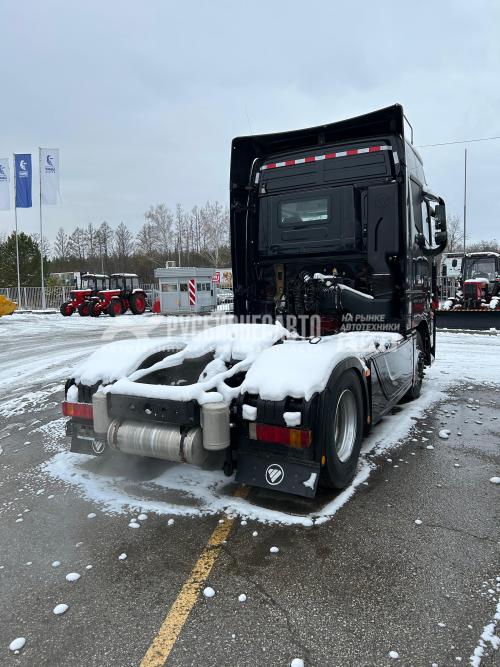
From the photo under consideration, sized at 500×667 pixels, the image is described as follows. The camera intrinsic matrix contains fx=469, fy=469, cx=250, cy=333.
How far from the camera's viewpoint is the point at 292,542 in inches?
114

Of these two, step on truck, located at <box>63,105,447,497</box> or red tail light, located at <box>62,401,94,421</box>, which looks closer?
step on truck, located at <box>63,105,447,497</box>

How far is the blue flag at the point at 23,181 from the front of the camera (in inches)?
1126

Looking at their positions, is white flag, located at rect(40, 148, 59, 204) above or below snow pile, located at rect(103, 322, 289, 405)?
above

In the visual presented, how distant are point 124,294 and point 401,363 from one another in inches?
902

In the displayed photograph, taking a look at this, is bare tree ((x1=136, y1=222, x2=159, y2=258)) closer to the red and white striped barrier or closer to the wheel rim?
the red and white striped barrier

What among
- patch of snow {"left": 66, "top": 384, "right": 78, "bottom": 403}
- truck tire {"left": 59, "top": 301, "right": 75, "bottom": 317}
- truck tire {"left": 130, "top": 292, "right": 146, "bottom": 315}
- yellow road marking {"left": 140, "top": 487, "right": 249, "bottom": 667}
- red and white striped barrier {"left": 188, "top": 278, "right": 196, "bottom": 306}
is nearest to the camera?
yellow road marking {"left": 140, "top": 487, "right": 249, "bottom": 667}

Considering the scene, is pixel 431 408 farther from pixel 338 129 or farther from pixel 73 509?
pixel 73 509

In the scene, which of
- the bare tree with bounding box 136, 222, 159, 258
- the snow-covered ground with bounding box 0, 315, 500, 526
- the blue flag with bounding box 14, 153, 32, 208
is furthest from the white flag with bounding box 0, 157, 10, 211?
the bare tree with bounding box 136, 222, 159, 258

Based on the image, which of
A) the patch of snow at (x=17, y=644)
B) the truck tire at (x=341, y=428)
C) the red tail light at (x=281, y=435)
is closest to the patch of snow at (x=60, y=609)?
the patch of snow at (x=17, y=644)

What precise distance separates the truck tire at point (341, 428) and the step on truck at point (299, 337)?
1 centimetres

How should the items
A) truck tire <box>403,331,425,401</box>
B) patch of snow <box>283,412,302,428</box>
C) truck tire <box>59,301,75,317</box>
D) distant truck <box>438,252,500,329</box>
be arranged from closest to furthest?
patch of snow <box>283,412,302,428</box> → truck tire <box>403,331,425,401</box> → distant truck <box>438,252,500,329</box> → truck tire <box>59,301,75,317</box>

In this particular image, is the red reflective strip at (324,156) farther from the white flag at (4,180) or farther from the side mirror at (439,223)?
the white flag at (4,180)

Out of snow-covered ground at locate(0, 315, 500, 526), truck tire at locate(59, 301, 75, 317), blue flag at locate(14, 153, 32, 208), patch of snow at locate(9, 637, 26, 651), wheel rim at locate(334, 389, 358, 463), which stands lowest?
patch of snow at locate(9, 637, 26, 651)

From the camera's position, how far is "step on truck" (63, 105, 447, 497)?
318 cm
